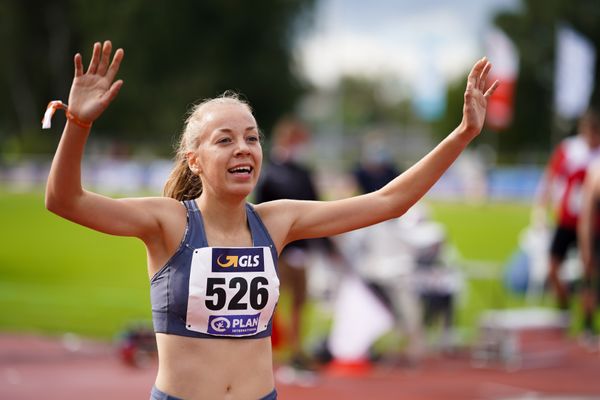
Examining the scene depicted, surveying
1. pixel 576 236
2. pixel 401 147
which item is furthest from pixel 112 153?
pixel 401 147

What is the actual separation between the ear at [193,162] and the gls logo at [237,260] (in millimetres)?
336

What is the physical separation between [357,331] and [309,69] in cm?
4537

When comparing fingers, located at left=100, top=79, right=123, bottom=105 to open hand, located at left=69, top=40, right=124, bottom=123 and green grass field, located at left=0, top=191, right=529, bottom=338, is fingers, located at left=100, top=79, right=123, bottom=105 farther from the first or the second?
green grass field, located at left=0, top=191, right=529, bottom=338

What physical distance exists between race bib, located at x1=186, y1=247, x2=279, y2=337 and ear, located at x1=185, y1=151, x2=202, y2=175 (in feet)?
1.08

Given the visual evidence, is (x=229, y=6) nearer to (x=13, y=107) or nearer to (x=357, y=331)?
(x=13, y=107)

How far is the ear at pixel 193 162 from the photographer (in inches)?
133

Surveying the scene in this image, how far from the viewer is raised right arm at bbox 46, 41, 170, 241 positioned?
2.81 m

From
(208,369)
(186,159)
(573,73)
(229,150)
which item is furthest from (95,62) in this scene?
(573,73)

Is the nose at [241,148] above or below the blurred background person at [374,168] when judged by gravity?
below

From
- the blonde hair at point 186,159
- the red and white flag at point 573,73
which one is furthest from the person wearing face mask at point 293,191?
the red and white flag at point 573,73

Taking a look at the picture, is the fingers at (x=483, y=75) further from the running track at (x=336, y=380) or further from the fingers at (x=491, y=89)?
the running track at (x=336, y=380)

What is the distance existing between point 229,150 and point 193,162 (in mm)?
250

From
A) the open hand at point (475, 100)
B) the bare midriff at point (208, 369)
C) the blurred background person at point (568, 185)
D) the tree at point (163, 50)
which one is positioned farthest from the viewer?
the tree at point (163, 50)

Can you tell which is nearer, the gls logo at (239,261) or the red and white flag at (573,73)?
the gls logo at (239,261)
